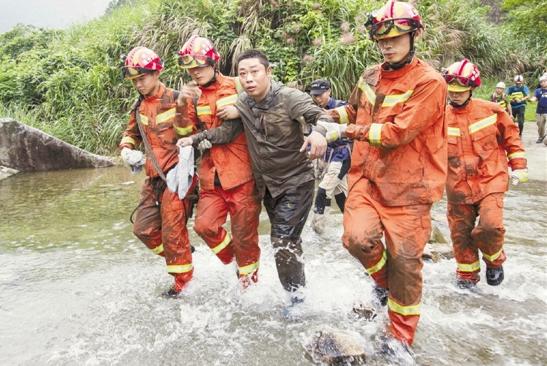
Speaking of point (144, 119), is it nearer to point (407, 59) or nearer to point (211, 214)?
point (211, 214)

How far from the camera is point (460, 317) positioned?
3.74 m

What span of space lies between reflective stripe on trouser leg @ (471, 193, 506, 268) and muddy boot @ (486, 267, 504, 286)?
0.36ft

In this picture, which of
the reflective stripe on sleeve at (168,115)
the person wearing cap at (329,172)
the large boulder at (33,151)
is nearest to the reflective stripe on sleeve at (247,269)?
the reflective stripe on sleeve at (168,115)

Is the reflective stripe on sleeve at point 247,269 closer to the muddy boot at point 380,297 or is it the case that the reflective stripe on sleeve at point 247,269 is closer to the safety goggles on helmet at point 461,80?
the muddy boot at point 380,297

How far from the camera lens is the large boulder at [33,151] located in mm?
10430

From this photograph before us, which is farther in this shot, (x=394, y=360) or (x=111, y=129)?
(x=111, y=129)

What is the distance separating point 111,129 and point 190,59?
8.70 metres

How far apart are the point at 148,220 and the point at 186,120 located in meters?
0.90

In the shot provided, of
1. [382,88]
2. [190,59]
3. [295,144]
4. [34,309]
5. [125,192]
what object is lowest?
[125,192]

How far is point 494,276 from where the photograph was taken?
4230 mm

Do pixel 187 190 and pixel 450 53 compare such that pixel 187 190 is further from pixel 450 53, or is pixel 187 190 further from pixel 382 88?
pixel 450 53

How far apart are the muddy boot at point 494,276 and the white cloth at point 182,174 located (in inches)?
101

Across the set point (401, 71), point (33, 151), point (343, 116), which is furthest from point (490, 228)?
point (33, 151)

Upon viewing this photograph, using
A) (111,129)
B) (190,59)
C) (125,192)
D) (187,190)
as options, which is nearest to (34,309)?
(187,190)
